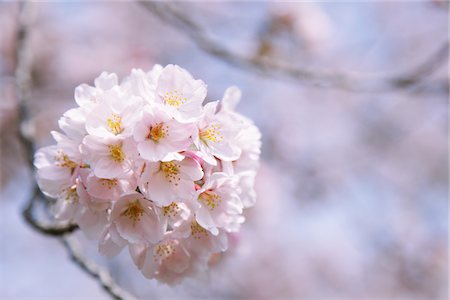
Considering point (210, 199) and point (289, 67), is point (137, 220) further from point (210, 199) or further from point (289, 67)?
point (289, 67)

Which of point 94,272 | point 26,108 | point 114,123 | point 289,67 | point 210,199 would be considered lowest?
point 94,272

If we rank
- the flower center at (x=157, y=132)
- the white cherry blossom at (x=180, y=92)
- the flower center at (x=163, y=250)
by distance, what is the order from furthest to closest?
the flower center at (x=163, y=250) → the white cherry blossom at (x=180, y=92) → the flower center at (x=157, y=132)

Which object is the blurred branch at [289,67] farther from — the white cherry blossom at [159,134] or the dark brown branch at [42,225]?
the white cherry blossom at [159,134]

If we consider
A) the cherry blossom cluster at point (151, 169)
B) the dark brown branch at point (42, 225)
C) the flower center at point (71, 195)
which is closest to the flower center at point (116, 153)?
the cherry blossom cluster at point (151, 169)

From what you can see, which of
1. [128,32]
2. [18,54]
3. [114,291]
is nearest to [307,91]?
[128,32]

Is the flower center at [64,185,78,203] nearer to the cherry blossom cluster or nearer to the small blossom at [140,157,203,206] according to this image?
the cherry blossom cluster

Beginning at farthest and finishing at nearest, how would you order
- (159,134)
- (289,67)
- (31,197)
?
(289,67), (31,197), (159,134)

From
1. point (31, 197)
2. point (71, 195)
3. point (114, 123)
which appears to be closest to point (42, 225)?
point (31, 197)
